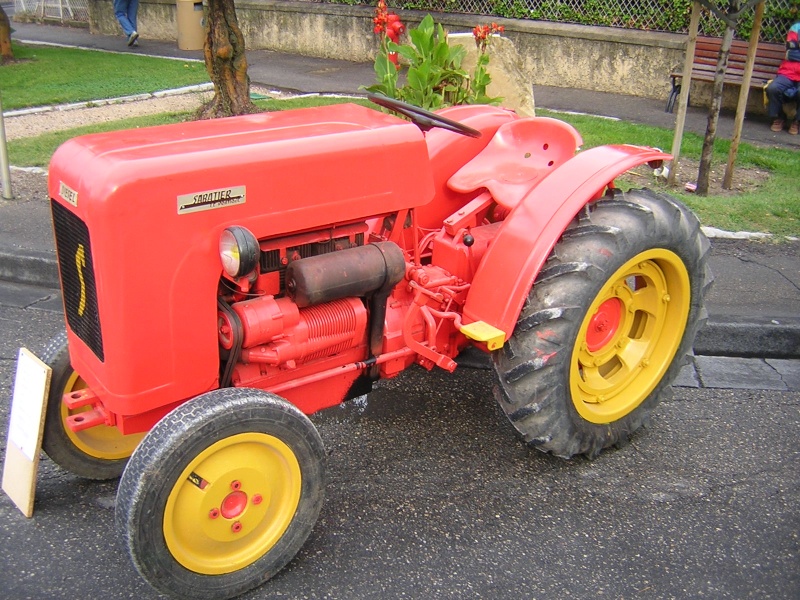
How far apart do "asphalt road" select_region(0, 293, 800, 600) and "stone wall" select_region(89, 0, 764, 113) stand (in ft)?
23.2

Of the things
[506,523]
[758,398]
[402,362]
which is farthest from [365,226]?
[758,398]

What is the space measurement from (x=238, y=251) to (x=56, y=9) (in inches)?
623

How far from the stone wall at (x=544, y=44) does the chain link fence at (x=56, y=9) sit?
15.1ft

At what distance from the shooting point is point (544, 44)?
10.6m

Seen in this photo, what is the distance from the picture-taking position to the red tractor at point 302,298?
94.3 inches

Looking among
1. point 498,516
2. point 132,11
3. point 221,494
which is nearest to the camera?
point 221,494

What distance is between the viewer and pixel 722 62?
5980mm

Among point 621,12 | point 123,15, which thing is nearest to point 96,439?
point 621,12

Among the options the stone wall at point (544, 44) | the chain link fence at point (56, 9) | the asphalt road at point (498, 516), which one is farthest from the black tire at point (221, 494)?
the chain link fence at point (56, 9)

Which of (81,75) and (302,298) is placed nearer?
(302,298)

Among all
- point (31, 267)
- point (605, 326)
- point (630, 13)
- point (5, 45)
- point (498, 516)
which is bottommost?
point (498, 516)

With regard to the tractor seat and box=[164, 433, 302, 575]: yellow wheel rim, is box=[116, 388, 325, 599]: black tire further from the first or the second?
the tractor seat

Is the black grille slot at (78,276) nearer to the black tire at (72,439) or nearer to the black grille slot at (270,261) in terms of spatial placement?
the black tire at (72,439)

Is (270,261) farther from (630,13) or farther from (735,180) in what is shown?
(630,13)
